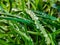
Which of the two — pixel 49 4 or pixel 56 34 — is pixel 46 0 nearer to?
pixel 49 4

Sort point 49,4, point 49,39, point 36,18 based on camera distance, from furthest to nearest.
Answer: point 49,4
point 36,18
point 49,39

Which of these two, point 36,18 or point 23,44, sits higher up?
point 36,18

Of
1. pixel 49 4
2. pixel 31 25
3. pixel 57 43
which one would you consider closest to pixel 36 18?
pixel 31 25

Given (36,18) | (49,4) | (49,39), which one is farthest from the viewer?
(49,4)

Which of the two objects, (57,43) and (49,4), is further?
(49,4)

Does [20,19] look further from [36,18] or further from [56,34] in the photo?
[56,34]

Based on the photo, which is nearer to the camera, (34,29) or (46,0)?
(34,29)

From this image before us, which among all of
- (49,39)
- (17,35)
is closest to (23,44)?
(17,35)
